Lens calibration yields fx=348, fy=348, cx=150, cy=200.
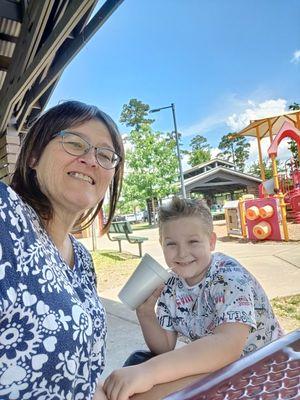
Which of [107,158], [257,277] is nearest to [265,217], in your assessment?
[257,277]

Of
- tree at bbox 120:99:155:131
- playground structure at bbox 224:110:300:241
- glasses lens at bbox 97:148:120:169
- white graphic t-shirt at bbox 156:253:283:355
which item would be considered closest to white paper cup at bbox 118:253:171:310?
white graphic t-shirt at bbox 156:253:283:355

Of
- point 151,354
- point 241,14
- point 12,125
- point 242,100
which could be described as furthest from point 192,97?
point 151,354

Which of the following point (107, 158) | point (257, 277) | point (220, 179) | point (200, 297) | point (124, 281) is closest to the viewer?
point (107, 158)

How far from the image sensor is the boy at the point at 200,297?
42.7 inches

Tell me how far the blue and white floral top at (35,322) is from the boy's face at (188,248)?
545 millimetres

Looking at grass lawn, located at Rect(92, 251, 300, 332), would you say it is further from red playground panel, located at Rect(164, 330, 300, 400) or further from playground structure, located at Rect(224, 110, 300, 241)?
playground structure, located at Rect(224, 110, 300, 241)

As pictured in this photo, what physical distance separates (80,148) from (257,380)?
74 cm

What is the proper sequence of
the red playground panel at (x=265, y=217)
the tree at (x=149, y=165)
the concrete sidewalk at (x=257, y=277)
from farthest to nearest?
the tree at (x=149, y=165), the red playground panel at (x=265, y=217), the concrete sidewalk at (x=257, y=277)

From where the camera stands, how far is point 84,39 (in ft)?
9.86

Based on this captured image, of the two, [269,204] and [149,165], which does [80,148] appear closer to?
[269,204]

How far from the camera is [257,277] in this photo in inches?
198

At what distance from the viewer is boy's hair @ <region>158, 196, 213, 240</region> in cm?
137

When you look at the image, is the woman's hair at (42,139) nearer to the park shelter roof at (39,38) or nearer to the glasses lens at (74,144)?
the glasses lens at (74,144)

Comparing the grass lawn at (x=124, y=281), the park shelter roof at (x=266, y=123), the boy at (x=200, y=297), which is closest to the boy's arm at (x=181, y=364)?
the boy at (x=200, y=297)
